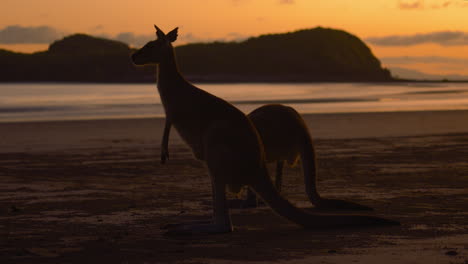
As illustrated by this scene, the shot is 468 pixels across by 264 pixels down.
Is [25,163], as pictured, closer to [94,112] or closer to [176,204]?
[176,204]

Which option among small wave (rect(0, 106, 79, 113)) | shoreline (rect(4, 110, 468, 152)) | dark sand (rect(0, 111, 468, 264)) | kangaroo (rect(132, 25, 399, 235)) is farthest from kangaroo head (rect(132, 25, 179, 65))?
small wave (rect(0, 106, 79, 113))

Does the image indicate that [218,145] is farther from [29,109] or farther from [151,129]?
[29,109]

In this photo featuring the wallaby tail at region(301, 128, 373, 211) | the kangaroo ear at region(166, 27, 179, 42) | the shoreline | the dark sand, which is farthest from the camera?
the shoreline

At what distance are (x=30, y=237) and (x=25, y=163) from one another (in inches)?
295

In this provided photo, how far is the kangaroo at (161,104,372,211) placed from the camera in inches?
398

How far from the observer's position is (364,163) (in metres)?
15.2

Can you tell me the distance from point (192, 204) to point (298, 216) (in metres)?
2.24

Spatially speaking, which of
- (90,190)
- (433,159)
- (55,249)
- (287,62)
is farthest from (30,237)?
(287,62)

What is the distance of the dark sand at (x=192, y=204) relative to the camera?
7.63 m

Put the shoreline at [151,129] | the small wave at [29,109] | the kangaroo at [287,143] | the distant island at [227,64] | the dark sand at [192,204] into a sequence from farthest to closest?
the distant island at [227,64], the small wave at [29,109], the shoreline at [151,129], the kangaroo at [287,143], the dark sand at [192,204]

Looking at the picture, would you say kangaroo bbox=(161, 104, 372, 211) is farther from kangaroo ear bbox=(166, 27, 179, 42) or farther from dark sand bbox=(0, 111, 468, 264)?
kangaroo ear bbox=(166, 27, 179, 42)

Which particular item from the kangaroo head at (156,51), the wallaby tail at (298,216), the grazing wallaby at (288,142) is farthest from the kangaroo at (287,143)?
the kangaroo head at (156,51)

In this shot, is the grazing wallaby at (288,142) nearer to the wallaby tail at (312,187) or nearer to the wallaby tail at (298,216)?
the wallaby tail at (312,187)

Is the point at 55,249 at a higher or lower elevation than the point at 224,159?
lower
